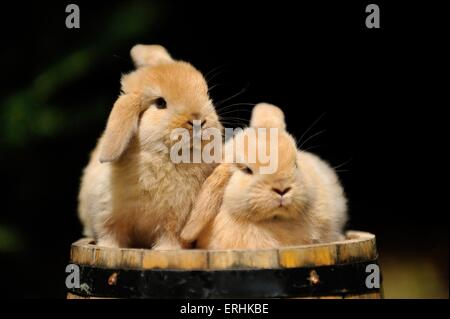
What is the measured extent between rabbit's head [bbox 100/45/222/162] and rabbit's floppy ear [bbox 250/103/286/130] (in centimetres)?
23

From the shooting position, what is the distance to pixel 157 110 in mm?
2703

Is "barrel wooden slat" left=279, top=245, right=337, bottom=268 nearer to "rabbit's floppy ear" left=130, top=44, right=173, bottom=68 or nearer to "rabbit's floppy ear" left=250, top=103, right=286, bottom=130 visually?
"rabbit's floppy ear" left=250, top=103, right=286, bottom=130

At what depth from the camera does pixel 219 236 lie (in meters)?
2.64

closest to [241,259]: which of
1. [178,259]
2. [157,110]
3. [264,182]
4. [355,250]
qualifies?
[178,259]

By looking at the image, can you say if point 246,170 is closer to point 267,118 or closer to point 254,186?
point 254,186

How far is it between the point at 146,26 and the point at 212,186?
2412 mm

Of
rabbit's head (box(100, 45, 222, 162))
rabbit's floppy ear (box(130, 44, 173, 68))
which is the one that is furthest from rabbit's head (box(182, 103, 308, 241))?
rabbit's floppy ear (box(130, 44, 173, 68))

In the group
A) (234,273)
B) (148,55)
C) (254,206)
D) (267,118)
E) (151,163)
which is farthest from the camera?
(148,55)

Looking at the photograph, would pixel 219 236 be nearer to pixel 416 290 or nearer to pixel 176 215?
pixel 176 215

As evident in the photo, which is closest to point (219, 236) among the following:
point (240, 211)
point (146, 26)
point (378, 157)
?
point (240, 211)

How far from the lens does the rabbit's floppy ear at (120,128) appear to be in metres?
2.62

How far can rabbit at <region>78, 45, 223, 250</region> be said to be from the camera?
8.74ft

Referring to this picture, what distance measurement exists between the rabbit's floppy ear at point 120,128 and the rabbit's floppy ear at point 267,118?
59cm

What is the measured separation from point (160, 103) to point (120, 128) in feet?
0.73
